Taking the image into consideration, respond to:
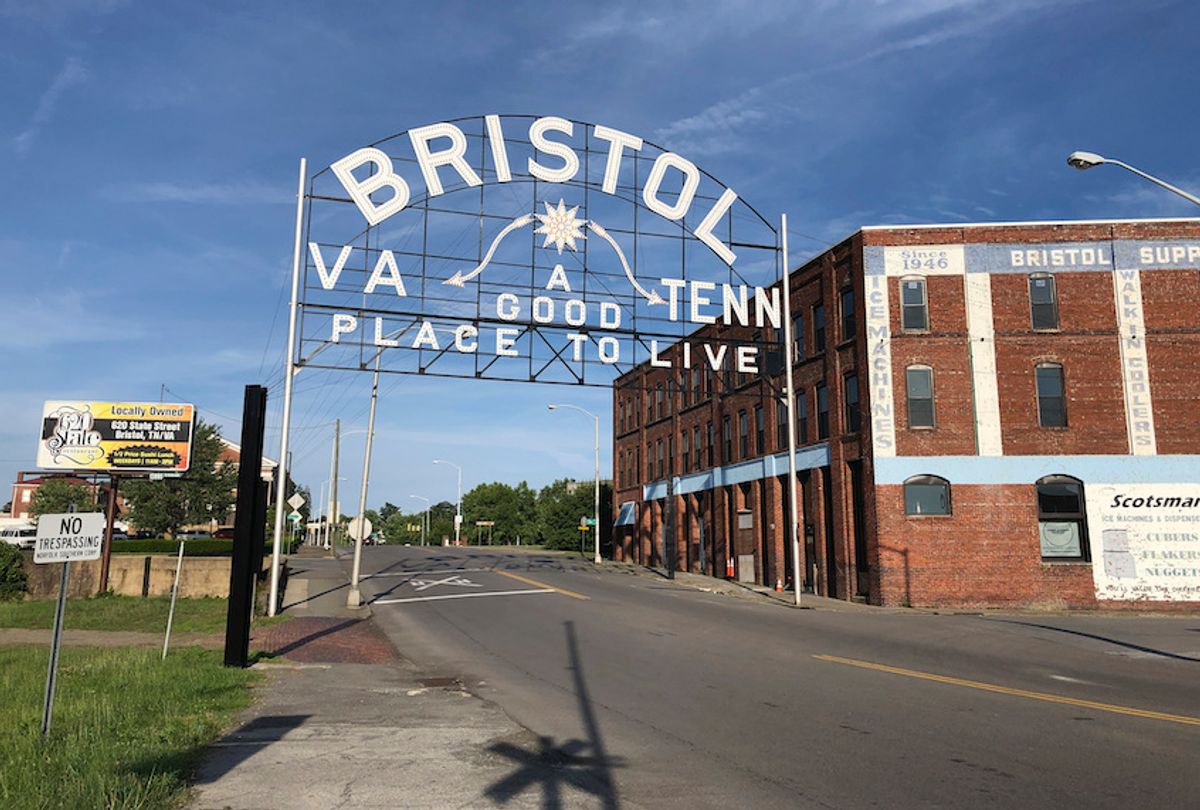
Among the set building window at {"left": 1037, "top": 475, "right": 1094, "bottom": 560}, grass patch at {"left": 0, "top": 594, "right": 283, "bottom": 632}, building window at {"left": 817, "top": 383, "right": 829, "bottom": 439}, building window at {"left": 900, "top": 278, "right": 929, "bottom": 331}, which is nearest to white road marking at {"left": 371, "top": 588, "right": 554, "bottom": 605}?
grass patch at {"left": 0, "top": 594, "right": 283, "bottom": 632}

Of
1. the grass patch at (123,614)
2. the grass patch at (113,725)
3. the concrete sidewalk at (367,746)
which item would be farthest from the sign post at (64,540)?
the grass patch at (123,614)

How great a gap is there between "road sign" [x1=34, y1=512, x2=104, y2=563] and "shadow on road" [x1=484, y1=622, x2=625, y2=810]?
4.82m

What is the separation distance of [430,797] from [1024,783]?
5141 millimetres

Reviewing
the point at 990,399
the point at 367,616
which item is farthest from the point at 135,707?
the point at 990,399

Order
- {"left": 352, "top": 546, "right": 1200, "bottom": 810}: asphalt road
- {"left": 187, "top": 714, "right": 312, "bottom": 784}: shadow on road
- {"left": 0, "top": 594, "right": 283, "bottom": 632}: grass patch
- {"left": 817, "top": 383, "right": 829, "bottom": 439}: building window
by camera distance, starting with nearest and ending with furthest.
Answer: {"left": 352, "top": 546, "right": 1200, "bottom": 810}: asphalt road → {"left": 187, "top": 714, "right": 312, "bottom": 784}: shadow on road → {"left": 0, "top": 594, "right": 283, "bottom": 632}: grass patch → {"left": 817, "top": 383, "right": 829, "bottom": 439}: building window

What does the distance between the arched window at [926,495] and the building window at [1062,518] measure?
3.00 meters

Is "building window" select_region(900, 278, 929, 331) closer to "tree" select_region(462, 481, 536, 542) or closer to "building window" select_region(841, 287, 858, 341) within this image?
"building window" select_region(841, 287, 858, 341)

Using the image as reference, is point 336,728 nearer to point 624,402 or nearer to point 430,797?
point 430,797

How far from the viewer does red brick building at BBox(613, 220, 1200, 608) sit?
94.4ft

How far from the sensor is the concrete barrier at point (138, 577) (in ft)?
94.1

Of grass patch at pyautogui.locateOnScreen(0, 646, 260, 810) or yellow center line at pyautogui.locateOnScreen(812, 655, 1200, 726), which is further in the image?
yellow center line at pyautogui.locateOnScreen(812, 655, 1200, 726)

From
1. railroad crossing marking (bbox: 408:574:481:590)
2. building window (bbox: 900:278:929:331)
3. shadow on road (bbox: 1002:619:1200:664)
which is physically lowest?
shadow on road (bbox: 1002:619:1200:664)

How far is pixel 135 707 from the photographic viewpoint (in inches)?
413

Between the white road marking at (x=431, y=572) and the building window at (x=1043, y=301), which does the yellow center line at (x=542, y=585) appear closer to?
the white road marking at (x=431, y=572)
